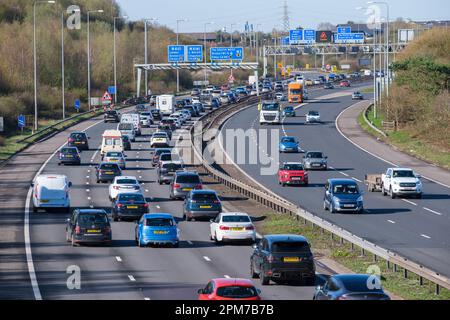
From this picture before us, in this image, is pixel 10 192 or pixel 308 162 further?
pixel 308 162

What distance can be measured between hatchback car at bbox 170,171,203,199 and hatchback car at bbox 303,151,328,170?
17.3 metres

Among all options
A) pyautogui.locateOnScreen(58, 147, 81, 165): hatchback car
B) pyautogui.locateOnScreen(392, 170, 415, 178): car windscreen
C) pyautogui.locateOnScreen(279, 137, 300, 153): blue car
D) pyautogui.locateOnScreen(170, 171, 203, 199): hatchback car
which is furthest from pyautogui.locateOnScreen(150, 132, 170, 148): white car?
pyautogui.locateOnScreen(392, 170, 415, 178): car windscreen

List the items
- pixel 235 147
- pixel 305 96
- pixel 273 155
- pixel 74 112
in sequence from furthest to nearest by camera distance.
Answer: pixel 305 96
pixel 74 112
pixel 235 147
pixel 273 155

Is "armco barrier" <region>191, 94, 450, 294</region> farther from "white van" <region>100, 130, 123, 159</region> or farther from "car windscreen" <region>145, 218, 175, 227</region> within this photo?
"car windscreen" <region>145, 218, 175, 227</region>

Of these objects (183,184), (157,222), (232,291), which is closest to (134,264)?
(157,222)

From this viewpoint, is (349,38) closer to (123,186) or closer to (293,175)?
(293,175)

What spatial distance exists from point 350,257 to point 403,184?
2034 centimetres

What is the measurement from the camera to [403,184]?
57.9m

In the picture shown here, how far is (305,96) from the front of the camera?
480 ft

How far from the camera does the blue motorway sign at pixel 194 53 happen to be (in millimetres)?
146000

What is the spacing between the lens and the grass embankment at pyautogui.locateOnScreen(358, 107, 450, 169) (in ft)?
258

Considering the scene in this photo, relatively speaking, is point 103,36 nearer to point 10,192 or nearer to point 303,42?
point 303,42
